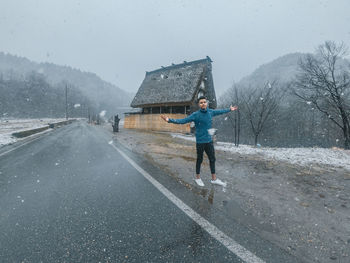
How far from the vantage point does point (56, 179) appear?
12.8 feet

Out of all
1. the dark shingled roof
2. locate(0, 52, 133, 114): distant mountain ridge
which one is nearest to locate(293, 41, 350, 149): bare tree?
the dark shingled roof

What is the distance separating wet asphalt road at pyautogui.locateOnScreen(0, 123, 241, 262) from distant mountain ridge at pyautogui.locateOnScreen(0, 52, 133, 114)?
131421 mm

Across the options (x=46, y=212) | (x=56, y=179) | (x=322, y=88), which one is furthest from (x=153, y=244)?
(x=322, y=88)

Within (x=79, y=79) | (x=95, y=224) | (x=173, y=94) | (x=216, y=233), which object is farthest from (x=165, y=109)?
(x=79, y=79)

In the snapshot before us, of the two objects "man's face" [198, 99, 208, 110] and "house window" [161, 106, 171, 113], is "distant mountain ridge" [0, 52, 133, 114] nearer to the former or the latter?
"house window" [161, 106, 171, 113]

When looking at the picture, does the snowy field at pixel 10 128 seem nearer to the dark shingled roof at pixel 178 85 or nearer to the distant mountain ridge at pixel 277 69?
the dark shingled roof at pixel 178 85

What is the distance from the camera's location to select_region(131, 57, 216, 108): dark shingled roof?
1953 cm

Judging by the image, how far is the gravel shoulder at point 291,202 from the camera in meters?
1.96

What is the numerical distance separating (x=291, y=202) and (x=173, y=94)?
61.3 ft

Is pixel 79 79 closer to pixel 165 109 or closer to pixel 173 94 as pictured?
pixel 165 109

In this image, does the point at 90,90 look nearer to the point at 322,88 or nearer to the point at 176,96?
the point at 176,96

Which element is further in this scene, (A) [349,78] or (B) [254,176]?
(A) [349,78]

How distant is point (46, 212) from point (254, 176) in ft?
14.3

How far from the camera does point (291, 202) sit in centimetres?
297
